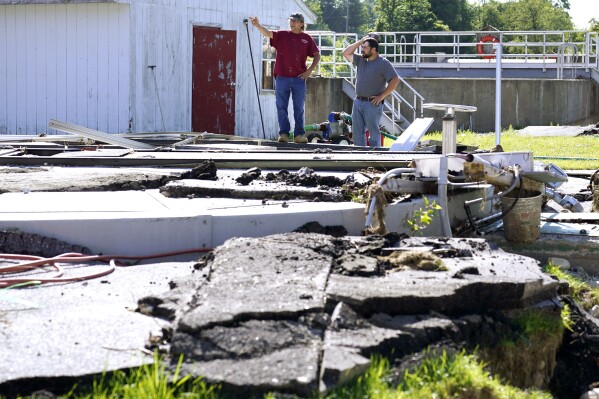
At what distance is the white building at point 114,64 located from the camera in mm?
18938

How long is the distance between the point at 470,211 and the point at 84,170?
3.70m

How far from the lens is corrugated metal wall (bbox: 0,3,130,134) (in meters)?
18.9

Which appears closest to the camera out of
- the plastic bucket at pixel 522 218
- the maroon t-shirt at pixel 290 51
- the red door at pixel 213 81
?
the plastic bucket at pixel 522 218

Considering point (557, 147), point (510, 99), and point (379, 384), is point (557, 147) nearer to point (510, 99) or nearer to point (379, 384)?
point (510, 99)

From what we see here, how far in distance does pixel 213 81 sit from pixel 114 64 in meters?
2.78

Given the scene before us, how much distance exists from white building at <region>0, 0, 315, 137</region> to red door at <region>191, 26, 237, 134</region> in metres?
0.02

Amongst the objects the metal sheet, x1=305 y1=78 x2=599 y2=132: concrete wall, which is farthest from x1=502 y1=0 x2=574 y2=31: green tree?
the metal sheet

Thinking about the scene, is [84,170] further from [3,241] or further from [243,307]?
[243,307]

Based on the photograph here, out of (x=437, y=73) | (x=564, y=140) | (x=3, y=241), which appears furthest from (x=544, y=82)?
(x=3, y=241)

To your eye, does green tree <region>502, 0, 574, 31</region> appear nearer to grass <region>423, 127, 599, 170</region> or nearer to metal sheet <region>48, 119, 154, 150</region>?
grass <region>423, 127, 599, 170</region>

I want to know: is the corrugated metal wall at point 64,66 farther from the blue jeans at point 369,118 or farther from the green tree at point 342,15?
the green tree at point 342,15

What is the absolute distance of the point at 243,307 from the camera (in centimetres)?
459

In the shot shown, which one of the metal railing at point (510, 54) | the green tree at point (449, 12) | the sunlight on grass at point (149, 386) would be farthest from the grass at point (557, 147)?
the green tree at point (449, 12)

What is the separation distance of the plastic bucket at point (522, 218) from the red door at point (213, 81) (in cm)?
1345
